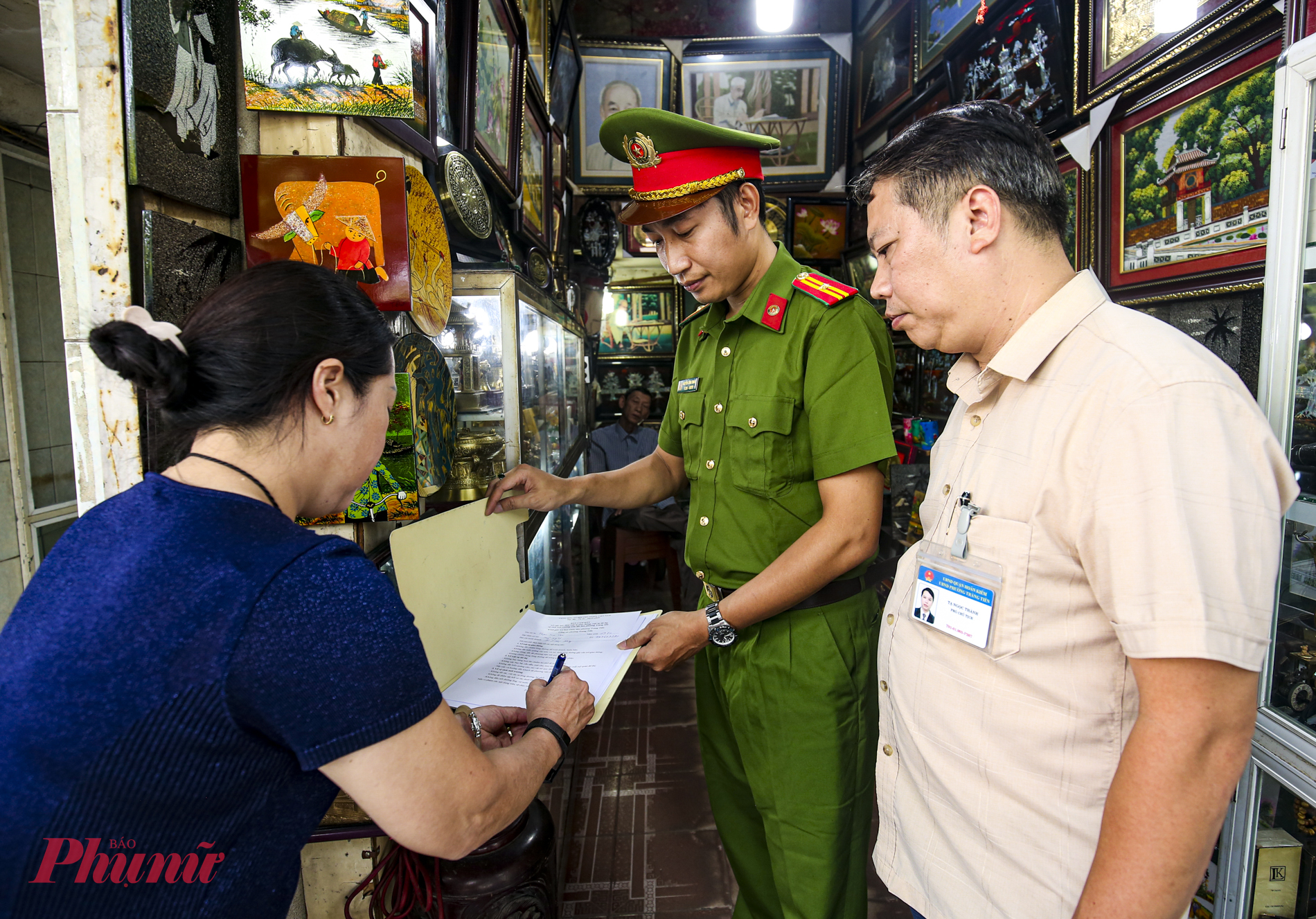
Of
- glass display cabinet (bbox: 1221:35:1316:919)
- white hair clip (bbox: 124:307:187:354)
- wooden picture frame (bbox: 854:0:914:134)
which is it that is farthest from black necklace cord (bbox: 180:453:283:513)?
wooden picture frame (bbox: 854:0:914:134)

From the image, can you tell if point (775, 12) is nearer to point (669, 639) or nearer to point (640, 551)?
point (640, 551)

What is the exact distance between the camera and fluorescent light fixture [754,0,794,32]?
184 inches

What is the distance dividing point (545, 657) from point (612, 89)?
533 centimetres

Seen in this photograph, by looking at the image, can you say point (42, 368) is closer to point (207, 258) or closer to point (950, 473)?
point (207, 258)

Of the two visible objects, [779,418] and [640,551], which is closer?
[779,418]

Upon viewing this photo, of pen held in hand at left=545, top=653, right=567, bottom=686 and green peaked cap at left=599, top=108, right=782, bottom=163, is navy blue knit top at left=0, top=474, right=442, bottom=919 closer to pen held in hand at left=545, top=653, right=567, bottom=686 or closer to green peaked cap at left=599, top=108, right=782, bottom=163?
pen held in hand at left=545, top=653, right=567, bottom=686

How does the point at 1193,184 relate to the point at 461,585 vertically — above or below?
above

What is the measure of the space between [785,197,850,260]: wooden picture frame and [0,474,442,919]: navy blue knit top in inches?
223

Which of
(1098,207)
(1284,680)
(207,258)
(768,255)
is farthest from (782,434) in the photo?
(1098,207)

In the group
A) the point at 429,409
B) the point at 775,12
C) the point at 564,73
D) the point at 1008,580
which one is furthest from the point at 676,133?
the point at 775,12

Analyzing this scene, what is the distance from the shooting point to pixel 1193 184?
6.72 ft

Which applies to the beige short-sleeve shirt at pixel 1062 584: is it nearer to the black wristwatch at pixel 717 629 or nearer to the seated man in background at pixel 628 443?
the black wristwatch at pixel 717 629

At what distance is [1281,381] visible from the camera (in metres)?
1.13

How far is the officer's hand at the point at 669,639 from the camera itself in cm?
146
